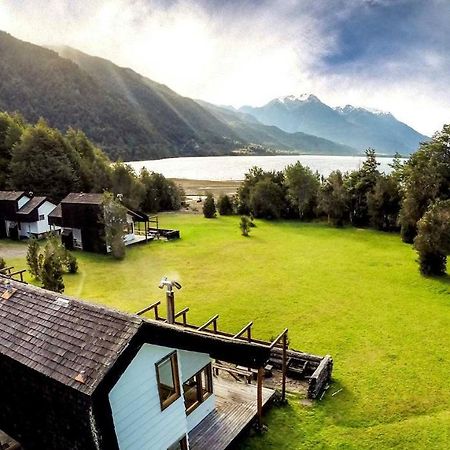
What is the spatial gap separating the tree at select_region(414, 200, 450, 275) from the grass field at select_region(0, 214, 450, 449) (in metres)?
1.33

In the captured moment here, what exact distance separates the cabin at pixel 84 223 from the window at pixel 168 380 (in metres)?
26.4

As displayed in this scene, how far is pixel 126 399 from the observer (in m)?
7.23

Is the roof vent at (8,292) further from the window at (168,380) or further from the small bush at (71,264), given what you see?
the small bush at (71,264)

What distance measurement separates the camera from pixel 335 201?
46625 millimetres

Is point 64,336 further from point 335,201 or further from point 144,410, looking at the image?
point 335,201

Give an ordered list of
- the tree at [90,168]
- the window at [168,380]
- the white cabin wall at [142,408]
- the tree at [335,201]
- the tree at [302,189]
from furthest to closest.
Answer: the tree at [90,168], the tree at [302,189], the tree at [335,201], the window at [168,380], the white cabin wall at [142,408]

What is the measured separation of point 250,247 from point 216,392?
2347 cm

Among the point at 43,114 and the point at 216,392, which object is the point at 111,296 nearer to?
the point at 216,392

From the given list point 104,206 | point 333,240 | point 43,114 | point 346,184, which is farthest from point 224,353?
point 43,114

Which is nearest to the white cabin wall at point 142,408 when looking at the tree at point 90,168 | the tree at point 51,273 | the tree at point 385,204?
the tree at point 51,273

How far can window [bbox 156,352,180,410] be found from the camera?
8.20m

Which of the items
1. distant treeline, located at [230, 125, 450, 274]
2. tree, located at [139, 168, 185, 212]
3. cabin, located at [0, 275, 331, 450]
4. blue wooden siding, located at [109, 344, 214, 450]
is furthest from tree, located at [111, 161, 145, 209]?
blue wooden siding, located at [109, 344, 214, 450]

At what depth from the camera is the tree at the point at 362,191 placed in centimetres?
4712

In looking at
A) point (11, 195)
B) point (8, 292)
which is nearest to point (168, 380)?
point (8, 292)
